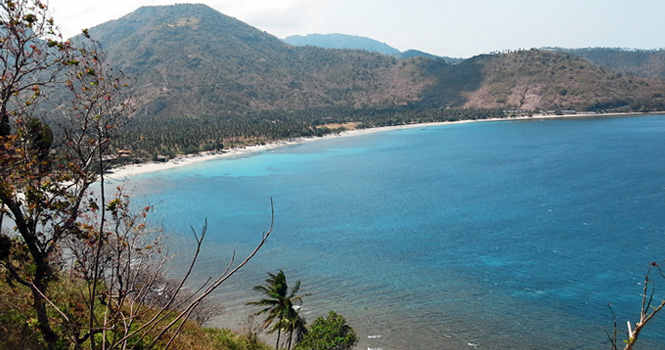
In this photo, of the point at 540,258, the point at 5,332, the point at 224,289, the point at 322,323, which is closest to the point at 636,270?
the point at 540,258

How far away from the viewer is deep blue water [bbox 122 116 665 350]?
1200 inches

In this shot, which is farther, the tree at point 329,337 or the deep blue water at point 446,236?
the deep blue water at point 446,236

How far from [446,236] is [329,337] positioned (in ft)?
98.6

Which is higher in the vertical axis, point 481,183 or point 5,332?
point 5,332

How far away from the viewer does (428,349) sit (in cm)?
2644

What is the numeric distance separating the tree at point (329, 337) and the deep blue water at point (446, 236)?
16.3 ft

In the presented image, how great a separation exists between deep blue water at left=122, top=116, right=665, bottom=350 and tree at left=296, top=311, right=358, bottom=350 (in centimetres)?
497

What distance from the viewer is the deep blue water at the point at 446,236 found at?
30484 mm

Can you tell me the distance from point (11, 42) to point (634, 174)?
87.6 meters

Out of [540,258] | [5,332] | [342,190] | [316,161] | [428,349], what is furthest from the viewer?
[316,161]

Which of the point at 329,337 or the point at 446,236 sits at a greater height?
the point at 329,337

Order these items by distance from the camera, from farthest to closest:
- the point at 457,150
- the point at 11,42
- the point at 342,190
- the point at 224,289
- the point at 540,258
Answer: the point at 457,150, the point at 342,190, the point at 540,258, the point at 224,289, the point at 11,42

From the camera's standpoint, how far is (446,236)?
162 feet

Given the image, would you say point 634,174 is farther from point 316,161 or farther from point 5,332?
point 5,332
